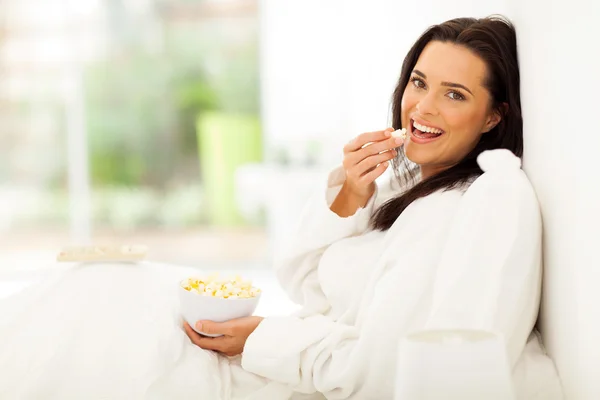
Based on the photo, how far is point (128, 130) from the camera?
18.0 ft

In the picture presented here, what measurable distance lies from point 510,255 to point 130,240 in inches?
188

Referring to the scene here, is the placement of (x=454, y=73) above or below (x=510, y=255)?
above

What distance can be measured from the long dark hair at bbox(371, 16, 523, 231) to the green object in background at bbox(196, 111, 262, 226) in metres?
3.64

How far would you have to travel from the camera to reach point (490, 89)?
1.67m

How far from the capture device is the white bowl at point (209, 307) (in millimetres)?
1647

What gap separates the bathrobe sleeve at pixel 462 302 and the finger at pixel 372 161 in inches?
15.1

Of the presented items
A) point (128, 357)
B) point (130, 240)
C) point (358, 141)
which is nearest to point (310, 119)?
point (130, 240)

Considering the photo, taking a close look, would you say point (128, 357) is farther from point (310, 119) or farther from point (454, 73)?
point (310, 119)

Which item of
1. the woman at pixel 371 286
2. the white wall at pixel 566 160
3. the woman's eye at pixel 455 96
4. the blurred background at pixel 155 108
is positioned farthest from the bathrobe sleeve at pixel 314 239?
the blurred background at pixel 155 108

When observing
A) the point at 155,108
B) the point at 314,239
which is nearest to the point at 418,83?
the point at 314,239

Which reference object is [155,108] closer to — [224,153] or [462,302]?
[224,153]

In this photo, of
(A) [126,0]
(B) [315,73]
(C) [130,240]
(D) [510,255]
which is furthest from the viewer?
(C) [130,240]

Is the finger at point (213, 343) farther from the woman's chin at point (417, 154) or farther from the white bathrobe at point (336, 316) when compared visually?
the woman's chin at point (417, 154)

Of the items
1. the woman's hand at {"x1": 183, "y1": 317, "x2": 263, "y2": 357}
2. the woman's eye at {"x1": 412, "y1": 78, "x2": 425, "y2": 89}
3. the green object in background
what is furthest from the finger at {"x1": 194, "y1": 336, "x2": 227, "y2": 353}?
the green object in background
